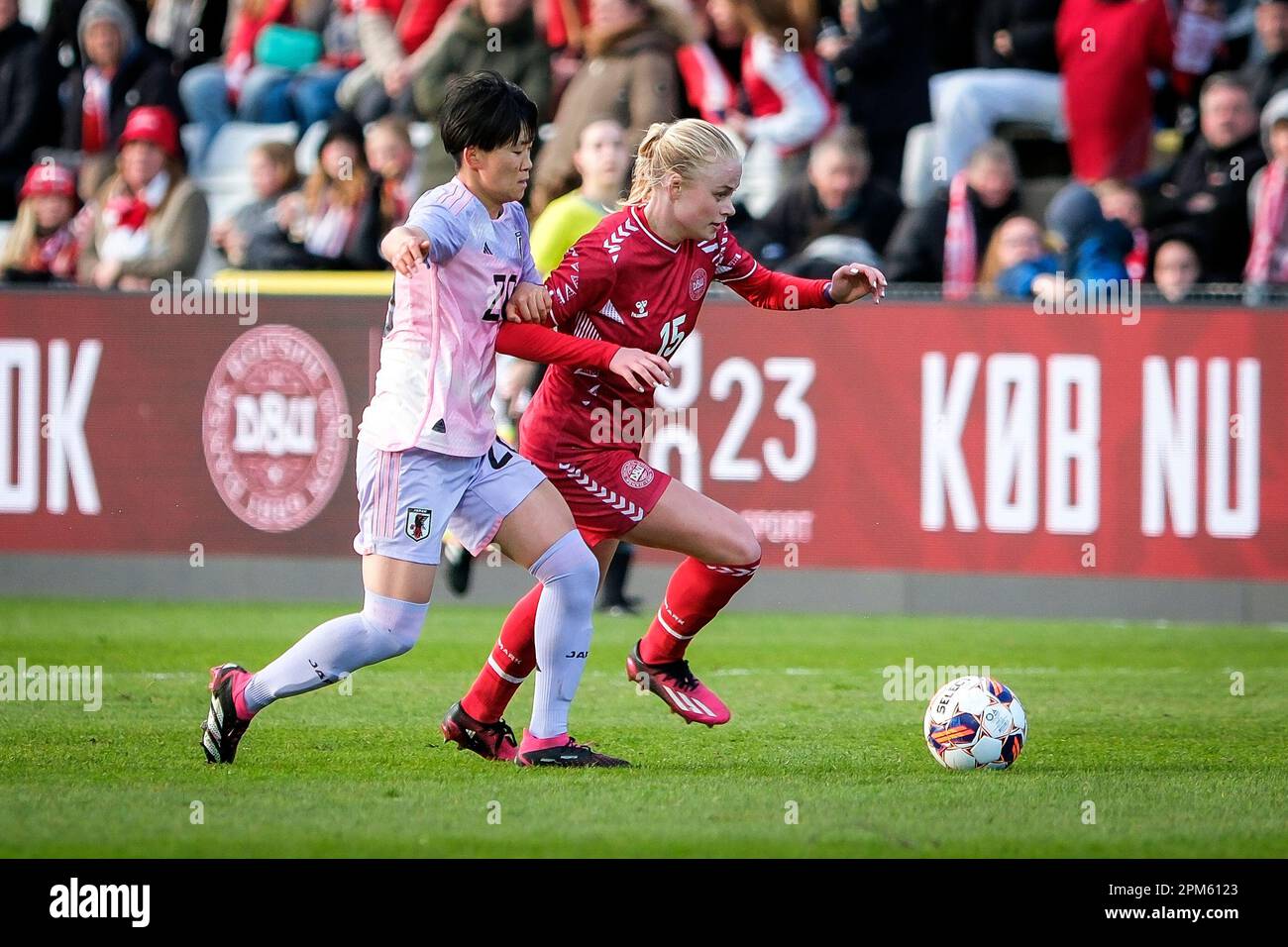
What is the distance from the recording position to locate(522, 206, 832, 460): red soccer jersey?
21.0 feet

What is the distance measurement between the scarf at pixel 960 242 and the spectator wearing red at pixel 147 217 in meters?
5.01

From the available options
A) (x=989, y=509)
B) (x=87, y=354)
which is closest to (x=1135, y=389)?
(x=989, y=509)

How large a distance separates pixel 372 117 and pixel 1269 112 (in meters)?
6.39

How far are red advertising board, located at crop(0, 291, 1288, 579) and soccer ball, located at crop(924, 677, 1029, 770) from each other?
483 centimetres

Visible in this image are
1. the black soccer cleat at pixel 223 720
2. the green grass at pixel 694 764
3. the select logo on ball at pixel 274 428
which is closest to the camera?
the green grass at pixel 694 764

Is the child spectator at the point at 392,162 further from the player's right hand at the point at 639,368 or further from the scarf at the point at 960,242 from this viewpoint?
the player's right hand at the point at 639,368

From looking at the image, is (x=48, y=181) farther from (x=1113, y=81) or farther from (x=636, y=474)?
(x=636, y=474)

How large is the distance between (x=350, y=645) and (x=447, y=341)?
0.95 metres

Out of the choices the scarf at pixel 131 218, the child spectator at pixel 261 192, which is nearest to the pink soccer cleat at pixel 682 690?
the child spectator at pixel 261 192

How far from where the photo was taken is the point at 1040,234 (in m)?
12.1

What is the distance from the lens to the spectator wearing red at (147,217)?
13.4m

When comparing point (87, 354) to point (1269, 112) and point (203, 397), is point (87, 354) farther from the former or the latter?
point (1269, 112)
